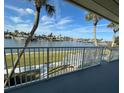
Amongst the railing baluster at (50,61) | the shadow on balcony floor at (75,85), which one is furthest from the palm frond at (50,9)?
the shadow on balcony floor at (75,85)

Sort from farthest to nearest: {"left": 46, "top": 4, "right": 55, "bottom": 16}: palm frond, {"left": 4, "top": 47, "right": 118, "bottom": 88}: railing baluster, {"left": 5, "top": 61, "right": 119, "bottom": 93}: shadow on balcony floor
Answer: {"left": 46, "top": 4, "right": 55, "bottom": 16}: palm frond, {"left": 4, "top": 47, "right": 118, "bottom": 88}: railing baluster, {"left": 5, "top": 61, "right": 119, "bottom": 93}: shadow on balcony floor

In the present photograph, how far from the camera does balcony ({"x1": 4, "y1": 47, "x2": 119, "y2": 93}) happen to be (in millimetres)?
3906

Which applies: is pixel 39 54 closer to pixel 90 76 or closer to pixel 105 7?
pixel 90 76

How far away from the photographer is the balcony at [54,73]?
3.91 meters

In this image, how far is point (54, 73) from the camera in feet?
16.3

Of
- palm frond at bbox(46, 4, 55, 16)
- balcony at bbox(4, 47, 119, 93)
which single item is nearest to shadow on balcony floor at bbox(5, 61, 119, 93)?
balcony at bbox(4, 47, 119, 93)

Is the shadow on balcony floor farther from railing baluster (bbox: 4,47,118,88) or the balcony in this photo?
railing baluster (bbox: 4,47,118,88)

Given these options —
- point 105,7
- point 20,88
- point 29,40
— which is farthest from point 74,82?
point 29,40

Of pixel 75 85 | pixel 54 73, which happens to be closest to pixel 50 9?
pixel 54 73

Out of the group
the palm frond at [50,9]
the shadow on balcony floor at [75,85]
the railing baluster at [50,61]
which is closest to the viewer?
the shadow on balcony floor at [75,85]

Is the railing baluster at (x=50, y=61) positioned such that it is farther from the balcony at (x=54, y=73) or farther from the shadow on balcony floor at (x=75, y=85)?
the shadow on balcony floor at (x=75, y=85)
